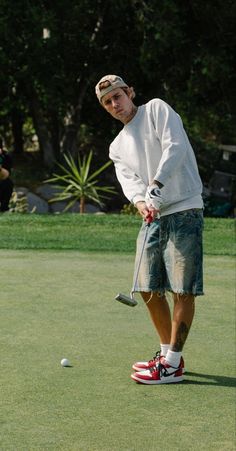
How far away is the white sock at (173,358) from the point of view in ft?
19.9

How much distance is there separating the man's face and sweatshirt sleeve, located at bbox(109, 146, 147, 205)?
27cm

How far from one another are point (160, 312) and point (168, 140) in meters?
1.06

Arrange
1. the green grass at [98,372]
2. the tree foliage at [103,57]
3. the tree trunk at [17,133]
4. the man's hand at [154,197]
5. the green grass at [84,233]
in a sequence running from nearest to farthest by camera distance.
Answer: the green grass at [98,372], the man's hand at [154,197], the green grass at [84,233], the tree foliage at [103,57], the tree trunk at [17,133]

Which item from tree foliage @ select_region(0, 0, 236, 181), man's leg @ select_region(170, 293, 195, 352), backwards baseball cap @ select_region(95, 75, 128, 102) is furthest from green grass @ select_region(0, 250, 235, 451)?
tree foliage @ select_region(0, 0, 236, 181)

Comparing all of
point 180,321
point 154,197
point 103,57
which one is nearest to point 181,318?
point 180,321

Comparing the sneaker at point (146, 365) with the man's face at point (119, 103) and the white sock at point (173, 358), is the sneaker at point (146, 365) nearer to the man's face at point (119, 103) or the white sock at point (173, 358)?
the white sock at point (173, 358)

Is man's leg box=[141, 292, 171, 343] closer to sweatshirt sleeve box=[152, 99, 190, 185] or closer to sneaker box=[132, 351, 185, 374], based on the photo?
sneaker box=[132, 351, 185, 374]

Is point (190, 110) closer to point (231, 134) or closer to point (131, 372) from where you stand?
point (231, 134)

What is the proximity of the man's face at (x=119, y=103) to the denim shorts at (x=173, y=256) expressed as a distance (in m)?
0.62

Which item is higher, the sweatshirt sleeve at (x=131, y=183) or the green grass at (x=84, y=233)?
the sweatshirt sleeve at (x=131, y=183)

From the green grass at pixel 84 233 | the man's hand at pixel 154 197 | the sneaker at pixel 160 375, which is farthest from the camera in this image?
the green grass at pixel 84 233

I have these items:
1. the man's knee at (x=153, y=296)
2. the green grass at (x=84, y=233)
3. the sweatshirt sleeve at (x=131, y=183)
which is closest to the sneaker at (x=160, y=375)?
the man's knee at (x=153, y=296)

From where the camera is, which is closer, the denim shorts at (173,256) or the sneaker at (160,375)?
the sneaker at (160,375)

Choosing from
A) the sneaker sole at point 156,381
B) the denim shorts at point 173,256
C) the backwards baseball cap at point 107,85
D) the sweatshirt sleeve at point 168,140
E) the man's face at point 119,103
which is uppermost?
→ the backwards baseball cap at point 107,85
